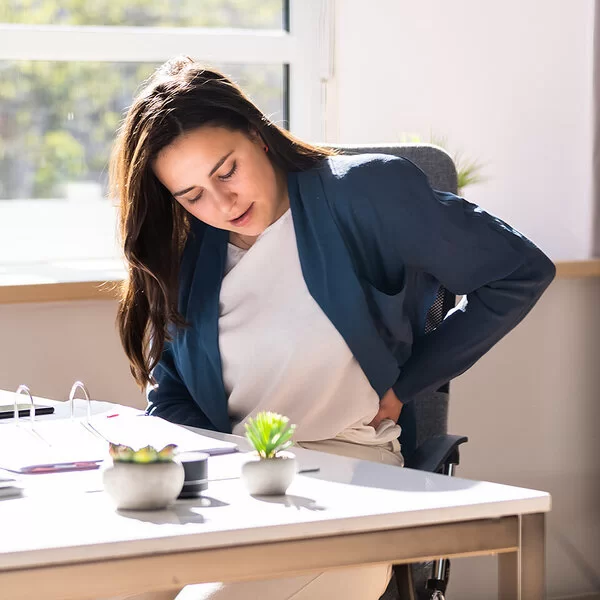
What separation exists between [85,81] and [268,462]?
6.47ft

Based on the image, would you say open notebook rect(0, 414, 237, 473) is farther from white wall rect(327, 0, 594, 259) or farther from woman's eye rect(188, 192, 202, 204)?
white wall rect(327, 0, 594, 259)

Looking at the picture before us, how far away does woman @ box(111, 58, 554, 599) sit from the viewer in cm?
169

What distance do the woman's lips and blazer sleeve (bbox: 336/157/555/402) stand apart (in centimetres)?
16

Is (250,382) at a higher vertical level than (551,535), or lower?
higher

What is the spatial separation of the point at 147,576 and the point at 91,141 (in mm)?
2113

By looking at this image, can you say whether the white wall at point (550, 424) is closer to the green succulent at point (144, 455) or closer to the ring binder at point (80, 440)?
the ring binder at point (80, 440)

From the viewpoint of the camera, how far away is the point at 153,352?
184 centimetres

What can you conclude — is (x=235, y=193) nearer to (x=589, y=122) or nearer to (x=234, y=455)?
(x=234, y=455)

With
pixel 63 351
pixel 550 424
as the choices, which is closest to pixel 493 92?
pixel 550 424

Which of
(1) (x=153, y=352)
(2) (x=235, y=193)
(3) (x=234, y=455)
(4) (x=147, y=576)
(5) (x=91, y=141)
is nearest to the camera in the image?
(4) (x=147, y=576)

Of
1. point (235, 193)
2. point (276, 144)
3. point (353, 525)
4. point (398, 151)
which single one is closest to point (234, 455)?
point (353, 525)

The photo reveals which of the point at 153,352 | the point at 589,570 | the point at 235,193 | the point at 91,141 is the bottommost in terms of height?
the point at 589,570

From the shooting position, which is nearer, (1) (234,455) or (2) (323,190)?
(1) (234,455)

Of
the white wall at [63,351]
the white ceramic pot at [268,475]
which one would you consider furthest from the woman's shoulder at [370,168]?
the white wall at [63,351]
